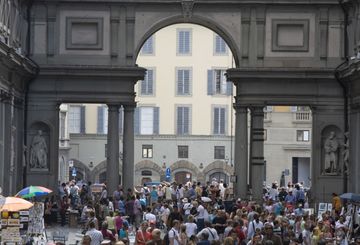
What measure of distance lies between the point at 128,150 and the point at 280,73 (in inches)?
316

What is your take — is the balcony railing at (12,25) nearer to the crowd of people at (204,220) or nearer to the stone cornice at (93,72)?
the stone cornice at (93,72)

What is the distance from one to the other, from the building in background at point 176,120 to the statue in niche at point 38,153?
36964mm

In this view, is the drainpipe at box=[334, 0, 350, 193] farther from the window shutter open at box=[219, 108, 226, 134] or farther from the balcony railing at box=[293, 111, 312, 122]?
the window shutter open at box=[219, 108, 226, 134]

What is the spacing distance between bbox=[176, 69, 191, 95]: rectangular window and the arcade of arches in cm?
3761

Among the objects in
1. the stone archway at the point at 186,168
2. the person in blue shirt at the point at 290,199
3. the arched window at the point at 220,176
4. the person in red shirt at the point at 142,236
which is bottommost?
the person in red shirt at the point at 142,236

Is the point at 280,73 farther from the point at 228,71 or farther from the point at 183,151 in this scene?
the point at 183,151

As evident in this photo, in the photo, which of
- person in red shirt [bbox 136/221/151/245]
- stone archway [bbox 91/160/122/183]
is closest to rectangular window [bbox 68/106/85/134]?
stone archway [bbox 91/160/122/183]

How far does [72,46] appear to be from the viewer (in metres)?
53.0

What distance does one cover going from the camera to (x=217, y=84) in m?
91.2

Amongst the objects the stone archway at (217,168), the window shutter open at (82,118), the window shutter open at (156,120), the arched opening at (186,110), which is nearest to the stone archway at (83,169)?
the window shutter open at (82,118)

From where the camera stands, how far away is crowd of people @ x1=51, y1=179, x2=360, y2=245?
30.0m

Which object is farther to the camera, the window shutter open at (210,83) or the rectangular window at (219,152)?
the window shutter open at (210,83)

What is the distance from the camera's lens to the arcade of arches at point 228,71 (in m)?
52.4

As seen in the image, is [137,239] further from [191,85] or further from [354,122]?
[191,85]
